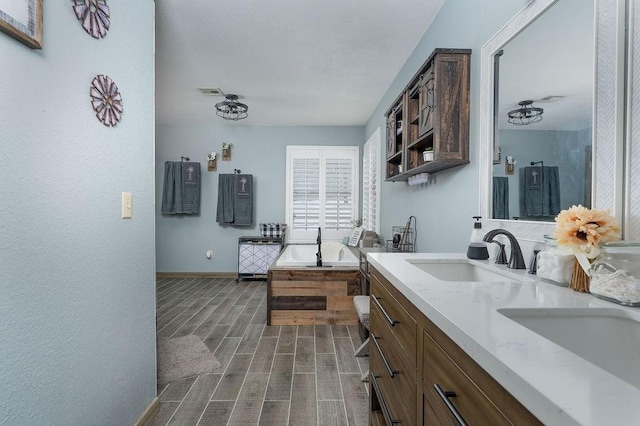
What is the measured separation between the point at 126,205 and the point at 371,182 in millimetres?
3635

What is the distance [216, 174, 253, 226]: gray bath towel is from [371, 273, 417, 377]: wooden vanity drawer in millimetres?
4093

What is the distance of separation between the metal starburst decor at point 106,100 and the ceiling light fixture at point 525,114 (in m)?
1.84

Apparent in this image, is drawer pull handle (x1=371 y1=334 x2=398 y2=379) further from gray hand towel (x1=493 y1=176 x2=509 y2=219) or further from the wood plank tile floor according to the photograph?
gray hand towel (x1=493 y1=176 x2=509 y2=219)

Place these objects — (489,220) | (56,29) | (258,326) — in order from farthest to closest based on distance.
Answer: (258,326) < (489,220) < (56,29)

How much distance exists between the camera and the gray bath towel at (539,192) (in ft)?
3.91

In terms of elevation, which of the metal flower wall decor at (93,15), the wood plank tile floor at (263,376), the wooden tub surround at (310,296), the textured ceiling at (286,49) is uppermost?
the textured ceiling at (286,49)

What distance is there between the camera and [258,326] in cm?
322

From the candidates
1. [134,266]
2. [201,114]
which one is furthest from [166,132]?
[134,266]

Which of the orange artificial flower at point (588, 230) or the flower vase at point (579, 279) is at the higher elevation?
the orange artificial flower at point (588, 230)

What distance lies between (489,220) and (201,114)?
4579mm

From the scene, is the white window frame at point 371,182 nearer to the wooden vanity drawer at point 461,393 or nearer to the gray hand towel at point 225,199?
the gray hand towel at point 225,199

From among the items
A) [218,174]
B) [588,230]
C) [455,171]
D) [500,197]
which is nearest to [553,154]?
[500,197]

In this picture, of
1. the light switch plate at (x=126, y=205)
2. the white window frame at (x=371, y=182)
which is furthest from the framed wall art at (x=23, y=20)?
the white window frame at (x=371, y=182)

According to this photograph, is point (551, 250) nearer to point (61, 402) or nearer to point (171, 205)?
point (61, 402)
